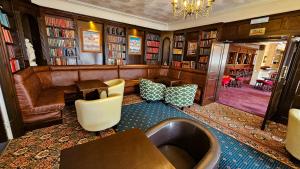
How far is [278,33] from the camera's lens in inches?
114

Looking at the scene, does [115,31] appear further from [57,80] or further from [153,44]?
[57,80]

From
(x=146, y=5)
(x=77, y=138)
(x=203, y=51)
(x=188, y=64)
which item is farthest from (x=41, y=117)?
(x=203, y=51)

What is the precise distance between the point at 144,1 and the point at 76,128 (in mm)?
3325

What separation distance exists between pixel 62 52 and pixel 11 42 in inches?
55.8

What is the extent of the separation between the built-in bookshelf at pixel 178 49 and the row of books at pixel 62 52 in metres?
3.62

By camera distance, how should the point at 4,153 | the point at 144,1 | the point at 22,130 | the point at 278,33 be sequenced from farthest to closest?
the point at 144,1, the point at 278,33, the point at 22,130, the point at 4,153

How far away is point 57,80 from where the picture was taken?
3.70 metres

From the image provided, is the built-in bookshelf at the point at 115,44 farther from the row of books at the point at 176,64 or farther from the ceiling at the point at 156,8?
the row of books at the point at 176,64

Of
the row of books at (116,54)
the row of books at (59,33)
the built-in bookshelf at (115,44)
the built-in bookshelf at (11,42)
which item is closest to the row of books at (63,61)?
the row of books at (59,33)

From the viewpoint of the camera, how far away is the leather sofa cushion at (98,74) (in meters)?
4.09

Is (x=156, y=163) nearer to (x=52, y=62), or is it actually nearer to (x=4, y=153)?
(x=4, y=153)

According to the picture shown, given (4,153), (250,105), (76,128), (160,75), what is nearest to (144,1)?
(160,75)

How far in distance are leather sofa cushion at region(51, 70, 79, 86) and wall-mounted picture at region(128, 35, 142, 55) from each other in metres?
2.14

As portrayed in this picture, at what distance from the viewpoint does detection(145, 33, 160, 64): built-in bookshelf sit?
5594 mm
